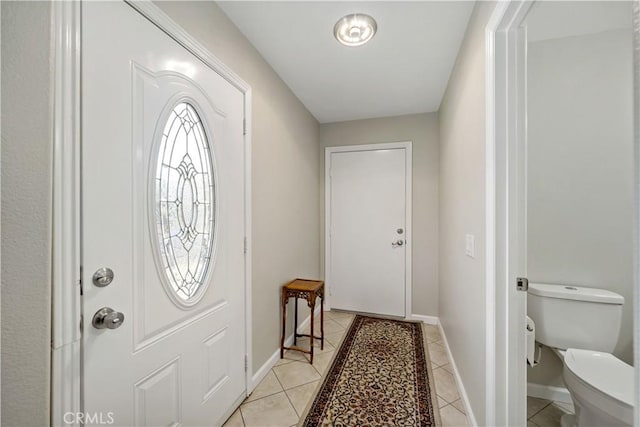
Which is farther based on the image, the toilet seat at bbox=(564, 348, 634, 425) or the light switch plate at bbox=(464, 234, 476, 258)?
the light switch plate at bbox=(464, 234, 476, 258)

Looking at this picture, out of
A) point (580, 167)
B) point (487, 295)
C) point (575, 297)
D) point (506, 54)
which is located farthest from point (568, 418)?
point (506, 54)

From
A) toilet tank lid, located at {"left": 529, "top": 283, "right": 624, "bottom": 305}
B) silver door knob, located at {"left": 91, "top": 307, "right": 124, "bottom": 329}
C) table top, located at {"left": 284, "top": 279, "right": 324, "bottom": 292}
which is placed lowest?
table top, located at {"left": 284, "top": 279, "right": 324, "bottom": 292}

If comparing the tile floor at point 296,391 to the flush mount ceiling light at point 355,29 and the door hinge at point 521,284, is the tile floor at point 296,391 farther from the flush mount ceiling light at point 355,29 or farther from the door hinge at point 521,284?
the flush mount ceiling light at point 355,29

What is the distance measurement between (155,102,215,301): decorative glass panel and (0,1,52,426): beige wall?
0.41 metres

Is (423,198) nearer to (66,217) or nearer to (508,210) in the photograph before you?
(508,210)

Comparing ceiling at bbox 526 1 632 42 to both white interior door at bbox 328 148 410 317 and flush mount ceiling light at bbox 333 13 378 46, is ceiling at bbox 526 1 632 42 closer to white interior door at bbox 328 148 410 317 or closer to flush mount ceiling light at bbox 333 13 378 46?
flush mount ceiling light at bbox 333 13 378 46

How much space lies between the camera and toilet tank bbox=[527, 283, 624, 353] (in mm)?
1510

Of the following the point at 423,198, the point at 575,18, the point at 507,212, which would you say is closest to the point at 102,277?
the point at 507,212

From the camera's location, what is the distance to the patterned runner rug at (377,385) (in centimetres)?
154

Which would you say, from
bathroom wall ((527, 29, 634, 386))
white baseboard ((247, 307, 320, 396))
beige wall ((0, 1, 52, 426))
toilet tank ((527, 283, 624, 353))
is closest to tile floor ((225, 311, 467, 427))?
white baseboard ((247, 307, 320, 396))

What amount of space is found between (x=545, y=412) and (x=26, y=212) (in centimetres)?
271

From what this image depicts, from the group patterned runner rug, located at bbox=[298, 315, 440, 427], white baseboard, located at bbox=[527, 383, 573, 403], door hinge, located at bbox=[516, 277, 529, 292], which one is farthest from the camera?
white baseboard, located at bbox=[527, 383, 573, 403]

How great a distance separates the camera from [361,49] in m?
1.83

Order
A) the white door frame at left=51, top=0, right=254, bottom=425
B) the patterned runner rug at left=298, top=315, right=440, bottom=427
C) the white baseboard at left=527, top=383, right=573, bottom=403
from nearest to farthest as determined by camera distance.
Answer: the white door frame at left=51, top=0, right=254, bottom=425, the patterned runner rug at left=298, top=315, right=440, bottom=427, the white baseboard at left=527, top=383, right=573, bottom=403
